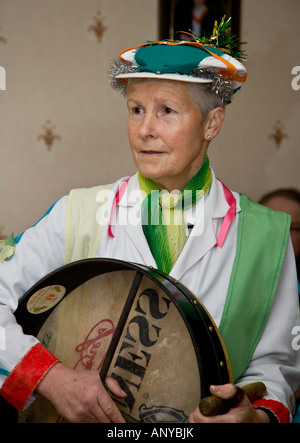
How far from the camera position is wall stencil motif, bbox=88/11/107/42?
2.78 metres

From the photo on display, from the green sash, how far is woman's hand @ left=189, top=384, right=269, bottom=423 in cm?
26

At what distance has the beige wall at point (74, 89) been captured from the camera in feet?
8.87

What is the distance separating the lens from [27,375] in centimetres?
147

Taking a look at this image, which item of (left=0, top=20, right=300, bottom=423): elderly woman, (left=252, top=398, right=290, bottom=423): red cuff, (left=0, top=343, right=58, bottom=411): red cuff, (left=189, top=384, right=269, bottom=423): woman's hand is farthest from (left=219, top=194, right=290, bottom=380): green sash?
(left=0, top=343, right=58, bottom=411): red cuff

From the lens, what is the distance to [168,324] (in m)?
1.42

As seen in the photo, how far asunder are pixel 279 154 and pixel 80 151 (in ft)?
3.34

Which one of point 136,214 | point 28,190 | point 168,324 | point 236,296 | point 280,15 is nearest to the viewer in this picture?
point 168,324

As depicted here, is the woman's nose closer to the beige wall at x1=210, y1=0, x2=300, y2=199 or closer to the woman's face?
the woman's face

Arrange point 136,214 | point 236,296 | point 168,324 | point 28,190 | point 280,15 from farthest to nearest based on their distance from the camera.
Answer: point 280,15, point 28,190, point 136,214, point 236,296, point 168,324

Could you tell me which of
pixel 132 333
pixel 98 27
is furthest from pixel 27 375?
pixel 98 27

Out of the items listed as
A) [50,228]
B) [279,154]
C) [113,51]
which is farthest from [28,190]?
[279,154]

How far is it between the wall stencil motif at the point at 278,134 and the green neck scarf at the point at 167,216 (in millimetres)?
1335

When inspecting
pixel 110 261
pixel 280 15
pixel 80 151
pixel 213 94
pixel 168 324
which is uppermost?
pixel 280 15

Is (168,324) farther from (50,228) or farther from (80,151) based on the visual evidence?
(80,151)
